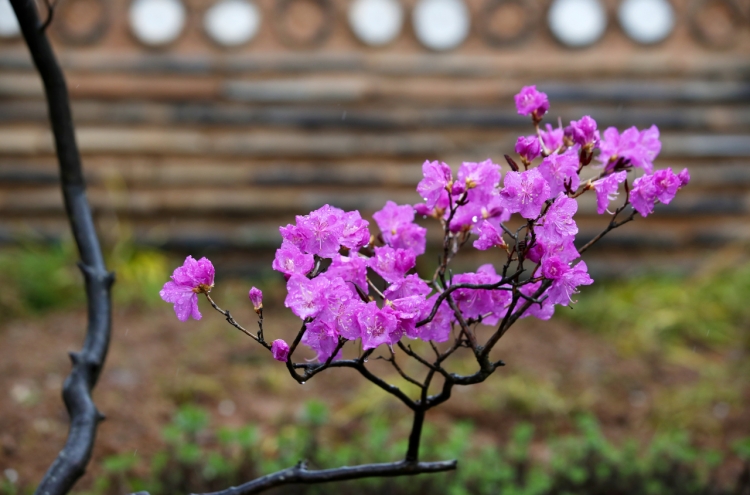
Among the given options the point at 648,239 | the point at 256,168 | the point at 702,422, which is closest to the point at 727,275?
the point at 648,239

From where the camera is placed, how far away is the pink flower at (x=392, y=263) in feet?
3.66

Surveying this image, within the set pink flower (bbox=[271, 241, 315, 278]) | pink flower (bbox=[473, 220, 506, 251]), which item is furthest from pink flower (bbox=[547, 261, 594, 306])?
pink flower (bbox=[271, 241, 315, 278])

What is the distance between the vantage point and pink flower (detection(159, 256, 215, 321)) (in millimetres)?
1034

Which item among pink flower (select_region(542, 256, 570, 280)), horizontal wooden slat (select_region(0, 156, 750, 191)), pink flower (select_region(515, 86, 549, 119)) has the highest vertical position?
horizontal wooden slat (select_region(0, 156, 750, 191))

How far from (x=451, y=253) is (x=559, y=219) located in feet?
0.94

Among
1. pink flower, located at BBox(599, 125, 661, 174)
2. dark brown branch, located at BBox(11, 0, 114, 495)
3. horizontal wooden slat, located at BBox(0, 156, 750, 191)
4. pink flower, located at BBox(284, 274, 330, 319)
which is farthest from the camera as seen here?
horizontal wooden slat, located at BBox(0, 156, 750, 191)

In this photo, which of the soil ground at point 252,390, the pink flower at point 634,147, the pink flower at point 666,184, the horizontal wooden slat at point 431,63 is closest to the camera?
the pink flower at point 666,184

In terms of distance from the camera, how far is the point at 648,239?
5012 millimetres

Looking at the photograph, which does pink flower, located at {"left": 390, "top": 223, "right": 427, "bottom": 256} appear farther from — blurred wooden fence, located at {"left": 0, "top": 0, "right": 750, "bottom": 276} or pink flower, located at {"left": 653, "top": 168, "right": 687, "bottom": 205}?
blurred wooden fence, located at {"left": 0, "top": 0, "right": 750, "bottom": 276}

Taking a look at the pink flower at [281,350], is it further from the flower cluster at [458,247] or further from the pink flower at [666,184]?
the pink flower at [666,184]

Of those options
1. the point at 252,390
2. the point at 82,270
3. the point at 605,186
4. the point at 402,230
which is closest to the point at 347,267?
the point at 402,230

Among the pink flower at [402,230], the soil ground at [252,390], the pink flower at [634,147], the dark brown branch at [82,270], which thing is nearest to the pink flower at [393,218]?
the pink flower at [402,230]

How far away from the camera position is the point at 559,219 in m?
1.04

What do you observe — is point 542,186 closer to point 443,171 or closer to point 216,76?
point 443,171
